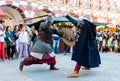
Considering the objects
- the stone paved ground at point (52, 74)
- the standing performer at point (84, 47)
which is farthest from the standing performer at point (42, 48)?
the standing performer at point (84, 47)

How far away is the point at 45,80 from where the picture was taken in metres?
7.20

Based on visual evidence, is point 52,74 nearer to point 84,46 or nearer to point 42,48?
point 42,48

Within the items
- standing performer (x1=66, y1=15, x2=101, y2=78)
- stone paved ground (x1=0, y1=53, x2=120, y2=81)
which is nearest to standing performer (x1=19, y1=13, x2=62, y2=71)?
stone paved ground (x1=0, y1=53, x2=120, y2=81)

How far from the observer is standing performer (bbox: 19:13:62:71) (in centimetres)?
836

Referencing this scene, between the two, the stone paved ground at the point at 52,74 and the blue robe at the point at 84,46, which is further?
the blue robe at the point at 84,46

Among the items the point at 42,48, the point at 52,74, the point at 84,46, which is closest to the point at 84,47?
the point at 84,46

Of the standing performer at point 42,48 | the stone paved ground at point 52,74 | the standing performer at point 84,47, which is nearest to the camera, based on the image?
the stone paved ground at point 52,74

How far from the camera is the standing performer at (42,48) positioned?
329 inches

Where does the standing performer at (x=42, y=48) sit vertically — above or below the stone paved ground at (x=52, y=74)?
above

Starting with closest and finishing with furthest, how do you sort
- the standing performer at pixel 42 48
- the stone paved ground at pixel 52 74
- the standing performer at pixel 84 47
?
the stone paved ground at pixel 52 74 → the standing performer at pixel 84 47 → the standing performer at pixel 42 48

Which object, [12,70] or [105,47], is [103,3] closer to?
[105,47]

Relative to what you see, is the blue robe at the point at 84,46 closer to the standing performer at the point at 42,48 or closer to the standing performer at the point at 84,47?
the standing performer at the point at 84,47

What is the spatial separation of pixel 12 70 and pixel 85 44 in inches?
90.7

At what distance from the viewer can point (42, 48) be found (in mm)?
8398
